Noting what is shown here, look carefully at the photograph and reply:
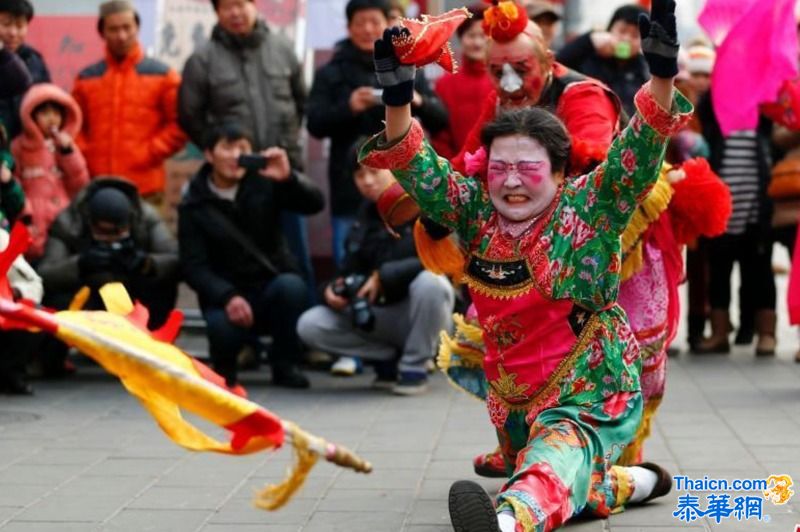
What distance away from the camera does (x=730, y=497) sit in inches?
200

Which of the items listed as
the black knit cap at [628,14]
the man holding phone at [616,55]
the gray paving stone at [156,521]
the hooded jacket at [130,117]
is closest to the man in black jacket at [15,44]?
the hooded jacket at [130,117]

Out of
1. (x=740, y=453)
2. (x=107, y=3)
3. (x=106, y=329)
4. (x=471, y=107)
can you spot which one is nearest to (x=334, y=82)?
(x=471, y=107)

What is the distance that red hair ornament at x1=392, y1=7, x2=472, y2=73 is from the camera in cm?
429

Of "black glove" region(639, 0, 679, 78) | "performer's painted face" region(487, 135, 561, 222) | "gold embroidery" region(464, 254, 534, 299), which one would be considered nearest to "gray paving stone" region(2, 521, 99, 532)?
"gold embroidery" region(464, 254, 534, 299)

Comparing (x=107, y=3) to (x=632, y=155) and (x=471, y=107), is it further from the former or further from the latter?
(x=632, y=155)

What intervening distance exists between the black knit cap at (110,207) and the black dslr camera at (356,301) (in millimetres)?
1198

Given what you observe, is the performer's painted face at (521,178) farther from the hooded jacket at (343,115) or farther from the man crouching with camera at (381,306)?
the hooded jacket at (343,115)

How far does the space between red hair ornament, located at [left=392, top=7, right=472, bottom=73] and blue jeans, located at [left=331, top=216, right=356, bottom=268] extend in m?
4.32

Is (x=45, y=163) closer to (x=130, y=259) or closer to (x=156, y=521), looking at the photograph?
(x=130, y=259)

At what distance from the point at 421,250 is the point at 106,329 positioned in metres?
1.77

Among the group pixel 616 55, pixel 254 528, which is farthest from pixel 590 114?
pixel 616 55

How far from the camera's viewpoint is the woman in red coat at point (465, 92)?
28.4ft

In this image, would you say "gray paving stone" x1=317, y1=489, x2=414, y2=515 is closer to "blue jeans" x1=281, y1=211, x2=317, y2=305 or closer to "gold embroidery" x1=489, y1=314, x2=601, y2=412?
"gold embroidery" x1=489, y1=314, x2=601, y2=412

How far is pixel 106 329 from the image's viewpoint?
11.8 feet
